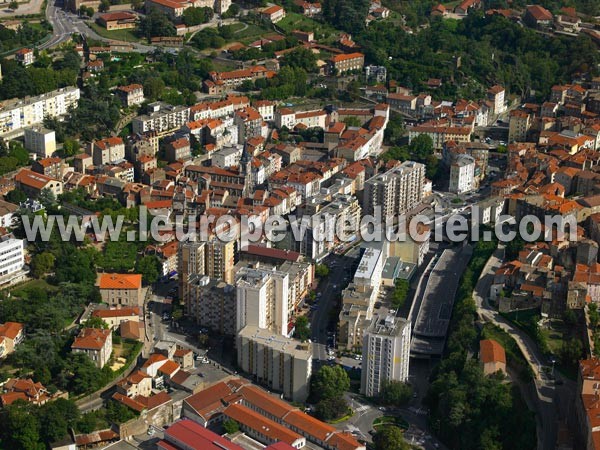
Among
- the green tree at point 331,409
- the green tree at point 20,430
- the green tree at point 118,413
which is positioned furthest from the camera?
the green tree at point 331,409

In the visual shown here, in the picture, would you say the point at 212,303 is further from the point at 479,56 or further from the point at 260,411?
the point at 479,56

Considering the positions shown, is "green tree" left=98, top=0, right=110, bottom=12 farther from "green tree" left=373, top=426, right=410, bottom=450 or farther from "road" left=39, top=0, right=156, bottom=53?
"green tree" left=373, top=426, right=410, bottom=450

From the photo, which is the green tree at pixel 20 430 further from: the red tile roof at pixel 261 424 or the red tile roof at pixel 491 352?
the red tile roof at pixel 491 352

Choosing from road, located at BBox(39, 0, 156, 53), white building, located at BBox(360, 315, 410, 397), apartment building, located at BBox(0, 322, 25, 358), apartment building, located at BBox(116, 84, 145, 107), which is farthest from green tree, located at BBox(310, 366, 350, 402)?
road, located at BBox(39, 0, 156, 53)

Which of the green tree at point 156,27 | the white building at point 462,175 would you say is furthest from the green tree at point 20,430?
the green tree at point 156,27

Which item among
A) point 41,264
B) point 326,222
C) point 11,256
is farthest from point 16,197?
point 326,222

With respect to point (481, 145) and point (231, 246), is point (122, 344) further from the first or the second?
point (481, 145)
